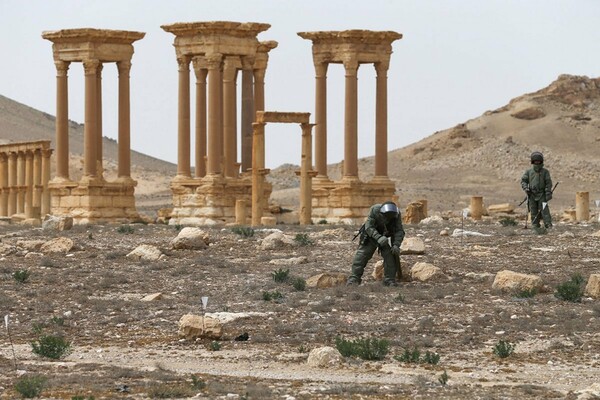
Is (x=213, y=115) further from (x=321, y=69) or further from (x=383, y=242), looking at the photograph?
(x=383, y=242)

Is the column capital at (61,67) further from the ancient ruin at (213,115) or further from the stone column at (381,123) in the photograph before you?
the stone column at (381,123)

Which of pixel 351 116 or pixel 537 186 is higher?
pixel 351 116

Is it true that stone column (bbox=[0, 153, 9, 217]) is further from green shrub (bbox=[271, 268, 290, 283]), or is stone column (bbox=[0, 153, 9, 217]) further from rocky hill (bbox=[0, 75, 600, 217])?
green shrub (bbox=[271, 268, 290, 283])

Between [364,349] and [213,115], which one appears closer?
[364,349]

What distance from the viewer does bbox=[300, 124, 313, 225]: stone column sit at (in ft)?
175

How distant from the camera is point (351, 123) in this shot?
192ft

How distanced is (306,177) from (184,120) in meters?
5.61

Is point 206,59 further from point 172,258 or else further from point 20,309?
point 20,309

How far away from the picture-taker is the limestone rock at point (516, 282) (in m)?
28.9

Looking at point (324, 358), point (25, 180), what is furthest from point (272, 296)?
point (25, 180)

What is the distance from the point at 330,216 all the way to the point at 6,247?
20.2 m

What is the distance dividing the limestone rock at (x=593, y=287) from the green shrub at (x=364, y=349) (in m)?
6.50

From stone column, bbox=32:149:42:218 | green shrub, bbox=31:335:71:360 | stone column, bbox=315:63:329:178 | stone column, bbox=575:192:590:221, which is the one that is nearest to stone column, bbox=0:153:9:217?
stone column, bbox=32:149:42:218

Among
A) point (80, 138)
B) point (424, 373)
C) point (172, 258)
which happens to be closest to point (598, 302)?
point (424, 373)
